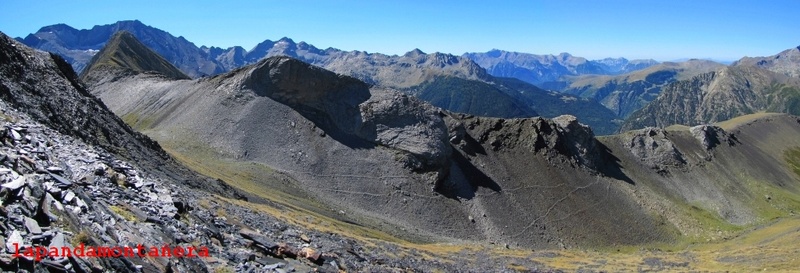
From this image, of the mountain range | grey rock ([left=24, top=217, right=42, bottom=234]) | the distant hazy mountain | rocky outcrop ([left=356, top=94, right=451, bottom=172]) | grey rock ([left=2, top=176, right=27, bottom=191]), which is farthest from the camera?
the distant hazy mountain

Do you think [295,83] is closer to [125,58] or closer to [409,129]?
[409,129]

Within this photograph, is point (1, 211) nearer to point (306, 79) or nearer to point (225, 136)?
point (225, 136)

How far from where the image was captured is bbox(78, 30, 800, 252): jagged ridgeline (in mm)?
86188

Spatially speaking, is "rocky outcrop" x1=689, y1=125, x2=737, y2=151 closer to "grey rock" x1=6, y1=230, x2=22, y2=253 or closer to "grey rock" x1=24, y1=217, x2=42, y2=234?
"grey rock" x1=24, y1=217, x2=42, y2=234

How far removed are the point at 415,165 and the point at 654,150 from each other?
243 ft

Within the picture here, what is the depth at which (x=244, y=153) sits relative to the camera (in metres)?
88.7

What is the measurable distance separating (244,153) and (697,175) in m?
112

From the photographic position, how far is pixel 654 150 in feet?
448

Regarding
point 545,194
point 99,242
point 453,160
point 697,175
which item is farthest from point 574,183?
point 99,242

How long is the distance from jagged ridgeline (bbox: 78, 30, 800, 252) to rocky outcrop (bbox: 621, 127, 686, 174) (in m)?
2.05

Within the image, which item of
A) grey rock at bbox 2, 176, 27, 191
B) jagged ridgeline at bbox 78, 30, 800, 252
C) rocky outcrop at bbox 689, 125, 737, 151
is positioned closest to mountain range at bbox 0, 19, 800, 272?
jagged ridgeline at bbox 78, 30, 800, 252

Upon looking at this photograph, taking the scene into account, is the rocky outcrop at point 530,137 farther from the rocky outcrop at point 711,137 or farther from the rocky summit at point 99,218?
the rocky summit at point 99,218

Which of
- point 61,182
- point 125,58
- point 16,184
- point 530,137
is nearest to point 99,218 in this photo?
point 61,182

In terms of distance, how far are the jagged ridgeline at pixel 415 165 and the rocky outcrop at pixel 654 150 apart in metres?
2.05
